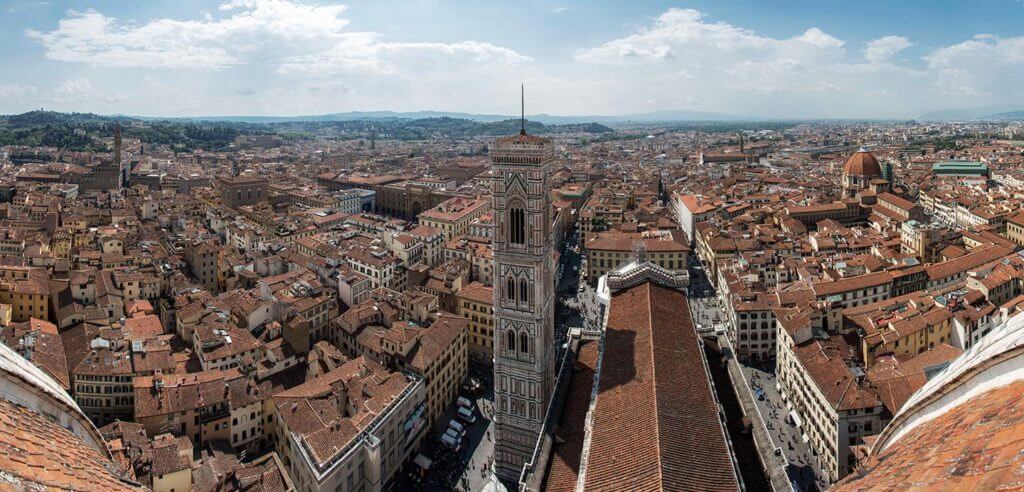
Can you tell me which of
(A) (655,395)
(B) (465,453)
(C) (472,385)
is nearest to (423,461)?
(B) (465,453)

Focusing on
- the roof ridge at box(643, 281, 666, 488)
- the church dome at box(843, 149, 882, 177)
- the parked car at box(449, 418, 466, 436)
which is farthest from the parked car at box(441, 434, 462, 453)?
the church dome at box(843, 149, 882, 177)

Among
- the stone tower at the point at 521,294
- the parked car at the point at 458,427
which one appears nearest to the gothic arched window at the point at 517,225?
the stone tower at the point at 521,294

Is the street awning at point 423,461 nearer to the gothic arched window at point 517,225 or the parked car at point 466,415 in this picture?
the parked car at point 466,415

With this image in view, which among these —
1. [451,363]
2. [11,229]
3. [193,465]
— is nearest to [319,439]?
[193,465]

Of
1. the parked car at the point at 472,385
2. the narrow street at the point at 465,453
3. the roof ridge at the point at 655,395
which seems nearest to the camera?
the roof ridge at the point at 655,395

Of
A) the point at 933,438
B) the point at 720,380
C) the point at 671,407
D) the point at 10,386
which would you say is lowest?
the point at 720,380

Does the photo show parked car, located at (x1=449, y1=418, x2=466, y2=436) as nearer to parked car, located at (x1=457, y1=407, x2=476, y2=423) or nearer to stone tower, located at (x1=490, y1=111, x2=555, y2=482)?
parked car, located at (x1=457, y1=407, x2=476, y2=423)

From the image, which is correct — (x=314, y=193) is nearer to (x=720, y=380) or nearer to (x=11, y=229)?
(x=11, y=229)
